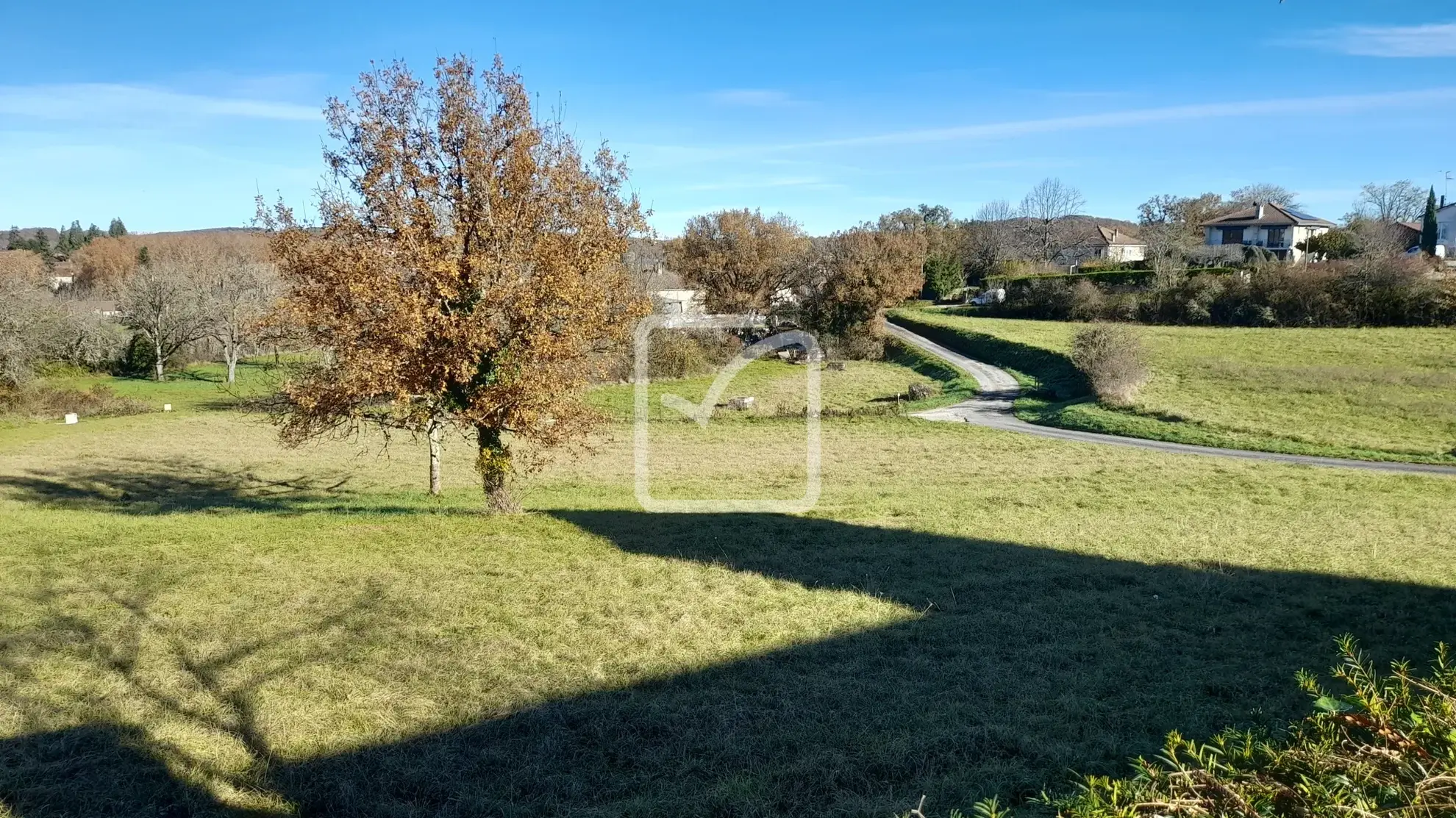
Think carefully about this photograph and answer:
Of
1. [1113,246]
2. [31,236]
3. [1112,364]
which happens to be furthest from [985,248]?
[31,236]

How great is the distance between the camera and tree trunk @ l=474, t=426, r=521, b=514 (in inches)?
537

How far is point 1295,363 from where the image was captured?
114 ft

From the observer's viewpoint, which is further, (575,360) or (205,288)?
(205,288)

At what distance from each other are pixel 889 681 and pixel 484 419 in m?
7.72

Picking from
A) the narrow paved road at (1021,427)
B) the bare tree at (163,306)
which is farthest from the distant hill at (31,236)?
the narrow paved road at (1021,427)

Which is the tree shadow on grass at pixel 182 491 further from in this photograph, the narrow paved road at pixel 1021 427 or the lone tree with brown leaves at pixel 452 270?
the narrow paved road at pixel 1021 427

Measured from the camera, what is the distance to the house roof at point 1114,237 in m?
85.1

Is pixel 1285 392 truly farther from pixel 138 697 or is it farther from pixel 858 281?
pixel 138 697

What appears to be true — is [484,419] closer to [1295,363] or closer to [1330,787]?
[1330,787]

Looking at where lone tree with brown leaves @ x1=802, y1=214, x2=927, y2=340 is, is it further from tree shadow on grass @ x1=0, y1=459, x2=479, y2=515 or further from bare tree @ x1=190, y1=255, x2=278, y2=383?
tree shadow on grass @ x1=0, y1=459, x2=479, y2=515

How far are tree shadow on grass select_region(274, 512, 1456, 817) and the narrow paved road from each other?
1393 cm

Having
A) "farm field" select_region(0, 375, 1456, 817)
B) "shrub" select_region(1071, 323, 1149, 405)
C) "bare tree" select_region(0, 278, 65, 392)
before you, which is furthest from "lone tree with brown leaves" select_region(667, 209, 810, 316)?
"farm field" select_region(0, 375, 1456, 817)

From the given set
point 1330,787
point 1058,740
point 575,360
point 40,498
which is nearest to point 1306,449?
point 575,360

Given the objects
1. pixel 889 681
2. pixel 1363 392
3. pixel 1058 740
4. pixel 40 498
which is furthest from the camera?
pixel 1363 392
